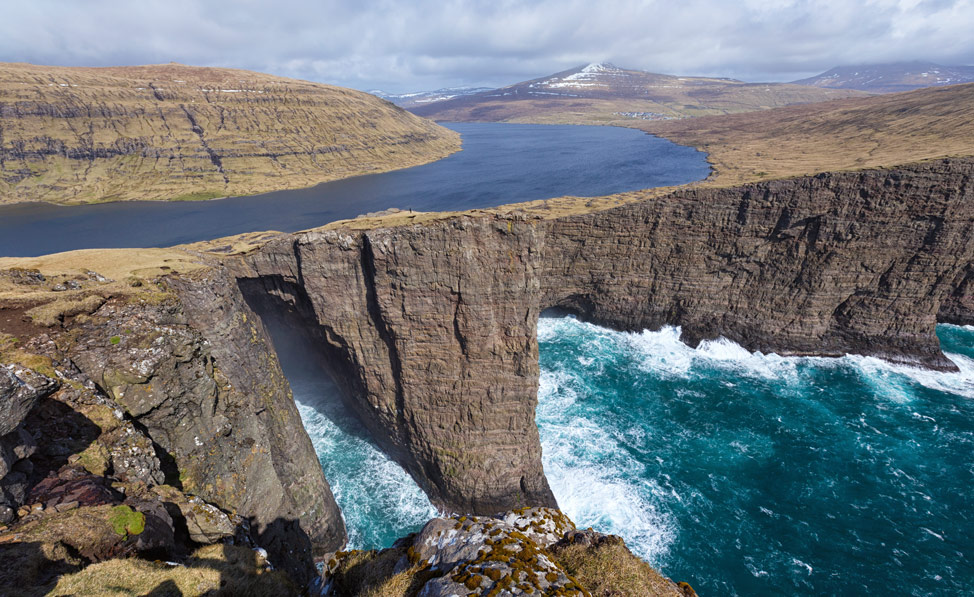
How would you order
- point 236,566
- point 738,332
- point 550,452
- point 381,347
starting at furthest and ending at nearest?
point 738,332 < point 550,452 < point 381,347 < point 236,566

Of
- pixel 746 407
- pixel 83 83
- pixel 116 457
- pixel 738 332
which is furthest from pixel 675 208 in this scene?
pixel 83 83

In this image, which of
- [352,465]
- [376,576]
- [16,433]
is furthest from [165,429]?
[352,465]

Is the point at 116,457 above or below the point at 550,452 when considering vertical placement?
above

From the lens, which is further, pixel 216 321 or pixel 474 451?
pixel 474 451

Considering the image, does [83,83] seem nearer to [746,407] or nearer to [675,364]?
[675,364]

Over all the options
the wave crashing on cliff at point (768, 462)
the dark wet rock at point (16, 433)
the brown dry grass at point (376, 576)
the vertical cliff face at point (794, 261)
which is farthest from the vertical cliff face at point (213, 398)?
the vertical cliff face at point (794, 261)

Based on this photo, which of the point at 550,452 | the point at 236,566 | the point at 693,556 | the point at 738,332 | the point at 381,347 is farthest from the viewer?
the point at 738,332

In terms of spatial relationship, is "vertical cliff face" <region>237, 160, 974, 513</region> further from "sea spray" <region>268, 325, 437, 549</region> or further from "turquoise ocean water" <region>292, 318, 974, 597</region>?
"turquoise ocean water" <region>292, 318, 974, 597</region>

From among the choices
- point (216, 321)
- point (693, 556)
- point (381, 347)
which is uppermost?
point (216, 321)
